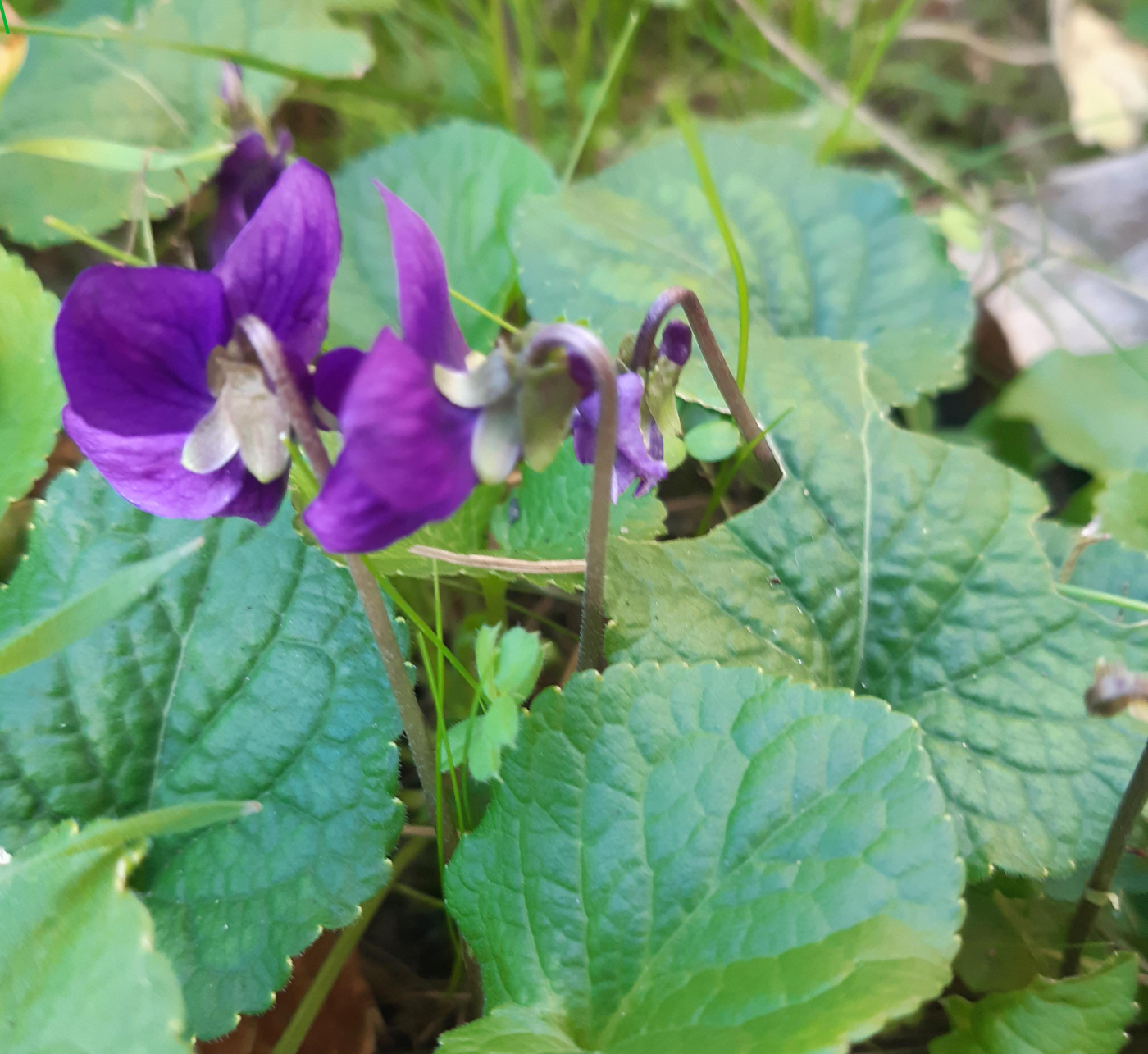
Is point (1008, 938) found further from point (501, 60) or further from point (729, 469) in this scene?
point (501, 60)

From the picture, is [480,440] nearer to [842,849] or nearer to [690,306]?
[690,306]

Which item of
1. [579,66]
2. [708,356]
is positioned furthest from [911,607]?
[579,66]

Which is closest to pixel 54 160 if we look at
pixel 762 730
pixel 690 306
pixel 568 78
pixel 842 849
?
pixel 568 78

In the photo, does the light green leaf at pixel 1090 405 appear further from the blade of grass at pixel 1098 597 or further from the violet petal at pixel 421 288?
the violet petal at pixel 421 288

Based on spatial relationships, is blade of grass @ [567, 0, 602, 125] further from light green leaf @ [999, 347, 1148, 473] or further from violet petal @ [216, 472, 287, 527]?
violet petal @ [216, 472, 287, 527]

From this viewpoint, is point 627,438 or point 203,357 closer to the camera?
point 203,357
